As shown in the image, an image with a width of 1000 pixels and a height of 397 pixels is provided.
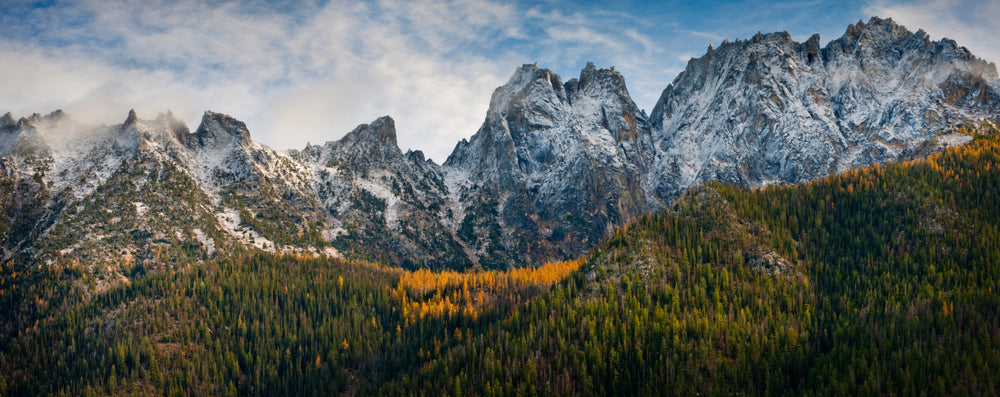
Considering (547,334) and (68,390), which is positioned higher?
(547,334)

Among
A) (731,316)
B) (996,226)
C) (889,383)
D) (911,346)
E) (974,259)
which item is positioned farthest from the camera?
(996,226)

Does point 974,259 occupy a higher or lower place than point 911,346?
higher

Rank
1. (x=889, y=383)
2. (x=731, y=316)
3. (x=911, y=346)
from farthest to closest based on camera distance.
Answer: (x=731, y=316), (x=911, y=346), (x=889, y=383)

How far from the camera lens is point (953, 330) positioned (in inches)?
6097

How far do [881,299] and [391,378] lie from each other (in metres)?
152

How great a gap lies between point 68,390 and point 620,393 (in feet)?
541

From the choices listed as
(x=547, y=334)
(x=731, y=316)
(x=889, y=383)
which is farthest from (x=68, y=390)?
(x=889, y=383)

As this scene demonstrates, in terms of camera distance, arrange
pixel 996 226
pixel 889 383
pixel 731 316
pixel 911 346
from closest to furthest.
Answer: pixel 889 383, pixel 911 346, pixel 731 316, pixel 996 226

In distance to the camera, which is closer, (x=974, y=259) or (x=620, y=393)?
(x=620, y=393)

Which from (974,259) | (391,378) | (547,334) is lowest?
(391,378)

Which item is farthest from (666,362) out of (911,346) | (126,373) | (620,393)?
(126,373)

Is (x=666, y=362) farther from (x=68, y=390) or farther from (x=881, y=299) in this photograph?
(x=68, y=390)

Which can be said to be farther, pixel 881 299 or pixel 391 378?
pixel 391 378

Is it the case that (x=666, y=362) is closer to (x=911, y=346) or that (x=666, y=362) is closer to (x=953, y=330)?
(x=911, y=346)
